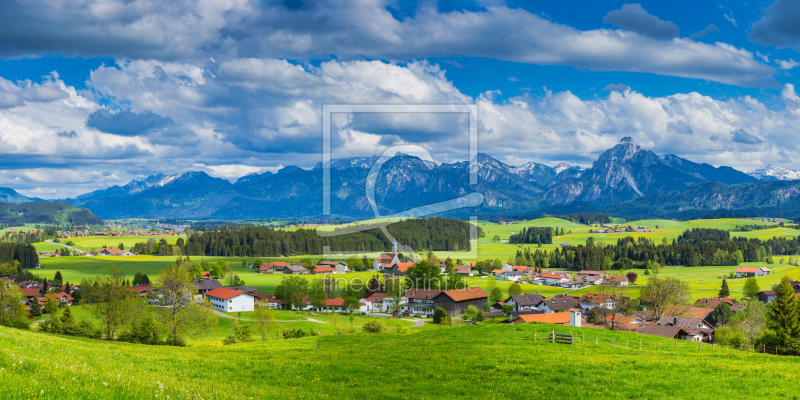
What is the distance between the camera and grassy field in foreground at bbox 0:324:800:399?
10.5m

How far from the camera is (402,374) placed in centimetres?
1909

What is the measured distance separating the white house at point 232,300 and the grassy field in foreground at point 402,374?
6727 centimetres

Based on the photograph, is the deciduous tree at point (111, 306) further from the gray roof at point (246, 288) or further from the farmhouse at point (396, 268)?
the farmhouse at point (396, 268)

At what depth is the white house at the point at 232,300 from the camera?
284 feet

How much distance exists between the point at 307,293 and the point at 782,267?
144782 mm

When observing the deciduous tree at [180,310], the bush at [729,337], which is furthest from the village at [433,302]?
the deciduous tree at [180,310]

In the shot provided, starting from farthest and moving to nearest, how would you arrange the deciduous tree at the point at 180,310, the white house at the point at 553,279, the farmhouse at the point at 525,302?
the white house at the point at 553,279, the farmhouse at the point at 525,302, the deciduous tree at the point at 180,310

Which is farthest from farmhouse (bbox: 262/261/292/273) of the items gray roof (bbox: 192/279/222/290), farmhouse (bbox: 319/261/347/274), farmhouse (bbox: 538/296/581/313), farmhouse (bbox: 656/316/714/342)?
farmhouse (bbox: 656/316/714/342)

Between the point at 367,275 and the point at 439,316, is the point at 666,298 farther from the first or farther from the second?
the point at 367,275

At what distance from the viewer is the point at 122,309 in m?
46.9

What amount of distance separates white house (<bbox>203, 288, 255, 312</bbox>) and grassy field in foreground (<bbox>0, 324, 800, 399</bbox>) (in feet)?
221

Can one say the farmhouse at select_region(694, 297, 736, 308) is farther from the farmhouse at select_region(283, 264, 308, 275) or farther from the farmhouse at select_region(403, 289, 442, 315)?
the farmhouse at select_region(283, 264, 308, 275)

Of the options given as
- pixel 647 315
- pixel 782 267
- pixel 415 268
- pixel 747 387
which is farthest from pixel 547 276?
pixel 747 387

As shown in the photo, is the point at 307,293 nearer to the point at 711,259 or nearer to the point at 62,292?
the point at 62,292
